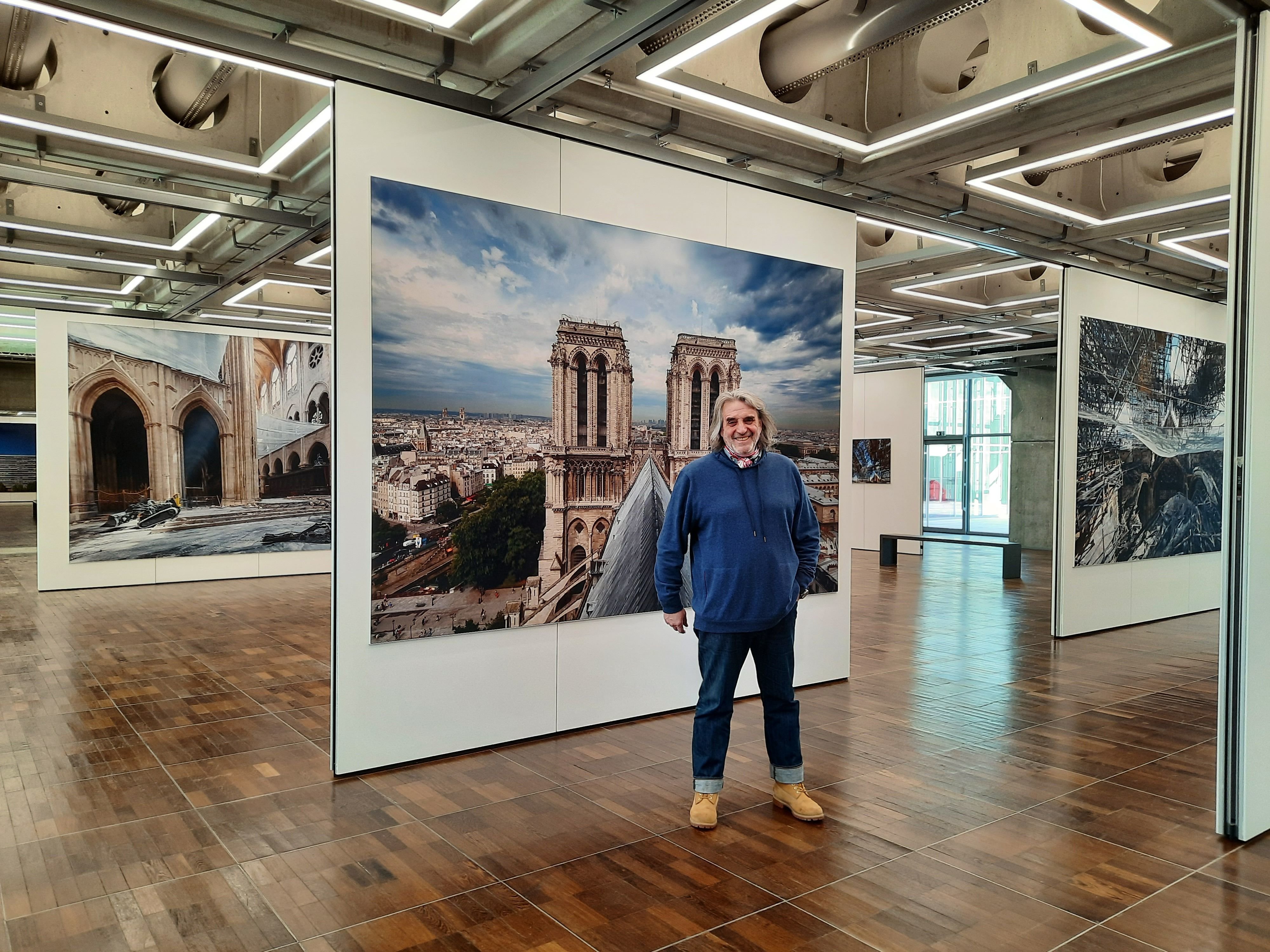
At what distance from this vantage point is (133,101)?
593 cm

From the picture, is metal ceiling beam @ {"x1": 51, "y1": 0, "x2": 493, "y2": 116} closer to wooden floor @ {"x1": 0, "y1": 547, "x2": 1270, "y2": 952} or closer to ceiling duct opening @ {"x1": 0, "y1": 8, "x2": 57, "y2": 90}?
ceiling duct opening @ {"x1": 0, "y1": 8, "x2": 57, "y2": 90}

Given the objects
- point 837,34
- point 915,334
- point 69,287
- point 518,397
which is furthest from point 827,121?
point 69,287

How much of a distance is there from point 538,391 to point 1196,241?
21.5 ft

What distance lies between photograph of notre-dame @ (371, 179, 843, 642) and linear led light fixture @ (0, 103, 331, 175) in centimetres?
113

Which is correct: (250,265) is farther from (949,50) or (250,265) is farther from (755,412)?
(755,412)

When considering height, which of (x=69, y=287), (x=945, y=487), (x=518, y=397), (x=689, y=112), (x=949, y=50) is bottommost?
(x=945, y=487)

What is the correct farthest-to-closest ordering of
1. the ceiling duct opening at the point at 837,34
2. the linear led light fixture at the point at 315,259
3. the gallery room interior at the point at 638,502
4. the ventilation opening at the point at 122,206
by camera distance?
the linear led light fixture at the point at 315,259
the ventilation opening at the point at 122,206
the ceiling duct opening at the point at 837,34
the gallery room interior at the point at 638,502

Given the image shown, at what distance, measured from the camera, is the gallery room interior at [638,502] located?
3.46 metres

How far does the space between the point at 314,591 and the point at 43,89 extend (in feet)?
23.6

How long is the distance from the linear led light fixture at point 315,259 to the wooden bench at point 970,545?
988 centimetres

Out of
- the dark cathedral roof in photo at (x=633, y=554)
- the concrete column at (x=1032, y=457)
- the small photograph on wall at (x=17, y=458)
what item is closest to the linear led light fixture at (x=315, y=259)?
the dark cathedral roof in photo at (x=633, y=554)

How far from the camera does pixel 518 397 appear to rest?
5.19m

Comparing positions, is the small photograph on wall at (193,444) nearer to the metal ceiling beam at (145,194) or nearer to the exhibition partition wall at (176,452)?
the exhibition partition wall at (176,452)

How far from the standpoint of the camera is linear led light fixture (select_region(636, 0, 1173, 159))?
13.0 ft
